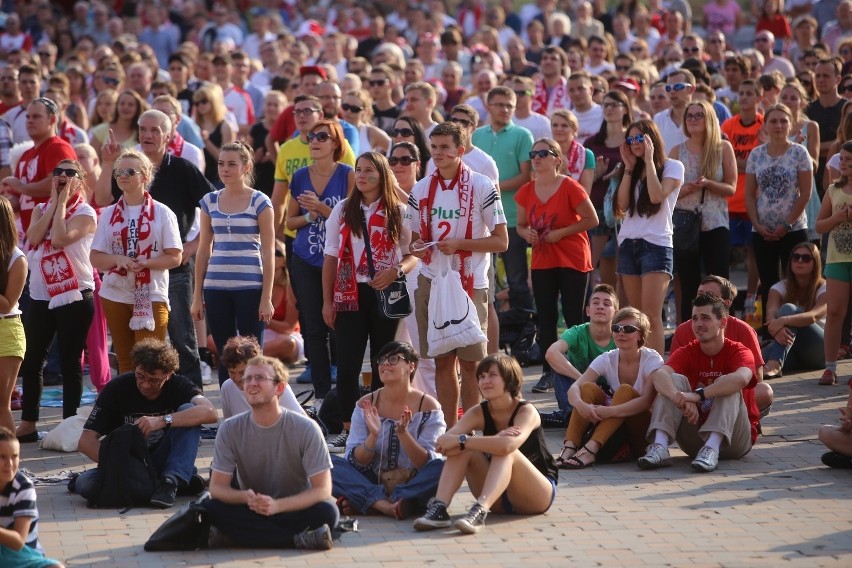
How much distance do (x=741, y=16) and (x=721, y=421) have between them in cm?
1374

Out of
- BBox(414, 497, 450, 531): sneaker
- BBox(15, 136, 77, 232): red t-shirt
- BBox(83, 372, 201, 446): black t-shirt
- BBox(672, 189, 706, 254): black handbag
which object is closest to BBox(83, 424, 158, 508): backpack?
BBox(83, 372, 201, 446): black t-shirt

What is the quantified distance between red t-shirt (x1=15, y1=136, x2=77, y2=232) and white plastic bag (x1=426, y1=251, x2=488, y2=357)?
132 inches

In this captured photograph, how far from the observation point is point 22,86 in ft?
40.9

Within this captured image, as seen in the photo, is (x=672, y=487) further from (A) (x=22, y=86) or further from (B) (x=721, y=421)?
(A) (x=22, y=86)

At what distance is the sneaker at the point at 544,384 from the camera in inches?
402

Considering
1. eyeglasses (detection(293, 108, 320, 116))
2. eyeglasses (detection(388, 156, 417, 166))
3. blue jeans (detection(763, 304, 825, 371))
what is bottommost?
blue jeans (detection(763, 304, 825, 371))

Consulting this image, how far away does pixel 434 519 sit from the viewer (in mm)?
6852

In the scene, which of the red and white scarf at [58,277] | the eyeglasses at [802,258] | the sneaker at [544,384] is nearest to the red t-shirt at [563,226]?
the sneaker at [544,384]

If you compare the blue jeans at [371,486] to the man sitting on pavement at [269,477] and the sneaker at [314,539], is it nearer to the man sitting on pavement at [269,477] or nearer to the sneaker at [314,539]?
the man sitting on pavement at [269,477]

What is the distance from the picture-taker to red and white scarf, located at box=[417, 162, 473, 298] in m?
8.53

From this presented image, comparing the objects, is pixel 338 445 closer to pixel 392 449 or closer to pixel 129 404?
pixel 392 449

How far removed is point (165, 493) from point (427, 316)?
2016 mm

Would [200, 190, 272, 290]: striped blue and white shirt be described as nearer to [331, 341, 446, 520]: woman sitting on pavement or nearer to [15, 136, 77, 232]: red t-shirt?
[15, 136, 77, 232]: red t-shirt

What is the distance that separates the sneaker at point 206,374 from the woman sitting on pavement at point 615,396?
340 centimetres
